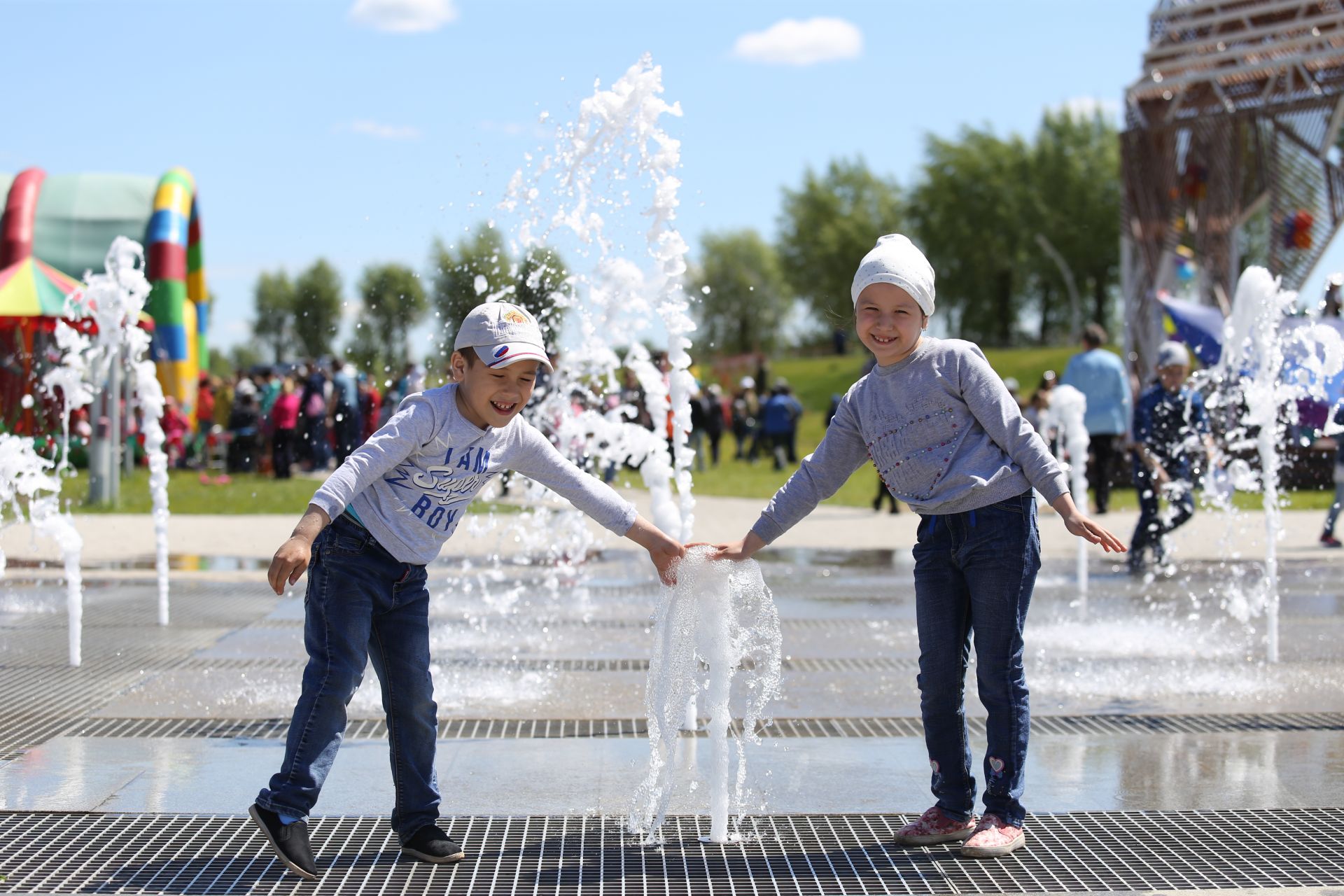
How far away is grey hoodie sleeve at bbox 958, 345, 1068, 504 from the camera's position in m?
3.76

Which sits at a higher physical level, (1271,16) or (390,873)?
(1271,16)

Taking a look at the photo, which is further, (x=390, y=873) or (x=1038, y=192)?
(x=1038, y=192)

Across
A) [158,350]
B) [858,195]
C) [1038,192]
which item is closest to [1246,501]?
[158,350]

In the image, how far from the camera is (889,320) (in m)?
3.87

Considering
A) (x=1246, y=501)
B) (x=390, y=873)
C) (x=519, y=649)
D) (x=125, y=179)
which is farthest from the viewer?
(x=125, y=179)

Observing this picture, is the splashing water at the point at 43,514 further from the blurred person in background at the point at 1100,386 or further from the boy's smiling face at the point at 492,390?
the blurred person in background at the point at 1100,386

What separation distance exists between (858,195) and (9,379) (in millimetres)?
55676

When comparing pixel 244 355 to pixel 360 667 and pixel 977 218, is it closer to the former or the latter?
pixel 977 218

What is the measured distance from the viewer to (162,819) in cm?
407

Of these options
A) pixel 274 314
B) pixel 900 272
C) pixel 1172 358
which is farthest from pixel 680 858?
pixel 274 314

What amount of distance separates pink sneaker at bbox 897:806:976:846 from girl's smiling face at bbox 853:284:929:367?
1.28 metres

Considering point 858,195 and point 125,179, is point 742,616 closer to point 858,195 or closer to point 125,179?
point 125,179

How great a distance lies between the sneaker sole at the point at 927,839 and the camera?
3863 mm

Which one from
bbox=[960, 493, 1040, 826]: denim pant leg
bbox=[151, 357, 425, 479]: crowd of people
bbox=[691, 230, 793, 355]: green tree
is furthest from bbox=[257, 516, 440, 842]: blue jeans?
bbox=[691, 230, 793, 355]: green tree
